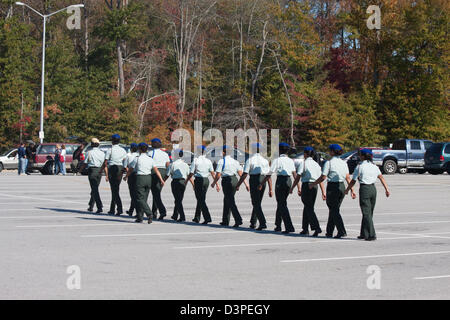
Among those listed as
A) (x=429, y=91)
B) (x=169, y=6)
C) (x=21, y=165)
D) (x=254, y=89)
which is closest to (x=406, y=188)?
(x=21, y=165)

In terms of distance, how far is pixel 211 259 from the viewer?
37.3ft

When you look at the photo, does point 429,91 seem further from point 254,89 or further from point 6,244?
point 6,244

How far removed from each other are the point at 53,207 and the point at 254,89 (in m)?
44.4

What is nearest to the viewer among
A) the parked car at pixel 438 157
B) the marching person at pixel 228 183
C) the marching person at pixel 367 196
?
the marching person at pixel 367 196

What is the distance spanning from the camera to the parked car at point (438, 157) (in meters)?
43.3

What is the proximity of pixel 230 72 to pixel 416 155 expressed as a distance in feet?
76.5

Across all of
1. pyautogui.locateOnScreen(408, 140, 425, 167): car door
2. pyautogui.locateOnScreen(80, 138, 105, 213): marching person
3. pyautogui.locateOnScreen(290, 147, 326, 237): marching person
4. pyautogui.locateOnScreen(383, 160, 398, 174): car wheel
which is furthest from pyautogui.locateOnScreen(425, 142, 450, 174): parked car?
pyautogui.locateOnScreen(290, 147, 326, 237): marching person

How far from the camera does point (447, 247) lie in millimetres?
13102

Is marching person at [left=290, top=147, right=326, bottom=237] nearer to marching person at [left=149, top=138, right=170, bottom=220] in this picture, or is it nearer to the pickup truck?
marching person at [left=149, top=138, right=170, bottom=220]

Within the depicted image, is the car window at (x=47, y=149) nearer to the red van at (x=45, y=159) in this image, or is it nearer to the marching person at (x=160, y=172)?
the red van at (x=45, y=159)

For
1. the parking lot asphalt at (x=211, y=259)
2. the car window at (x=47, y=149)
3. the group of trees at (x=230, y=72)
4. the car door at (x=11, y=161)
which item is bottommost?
the parking lot asphalt at (x=211, y=259)

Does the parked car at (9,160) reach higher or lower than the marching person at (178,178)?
higher

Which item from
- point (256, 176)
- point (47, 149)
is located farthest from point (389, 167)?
point (256, 176)

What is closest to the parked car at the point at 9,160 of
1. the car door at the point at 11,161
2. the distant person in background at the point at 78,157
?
the car door at the point at 11,161
